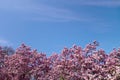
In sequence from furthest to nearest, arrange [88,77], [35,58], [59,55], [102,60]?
[35,58], [59,55], [102,60], [88,77]

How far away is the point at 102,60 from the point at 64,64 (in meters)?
1.82

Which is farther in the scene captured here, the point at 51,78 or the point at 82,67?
the point at 51,78

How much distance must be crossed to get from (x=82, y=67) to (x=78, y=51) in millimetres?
1218

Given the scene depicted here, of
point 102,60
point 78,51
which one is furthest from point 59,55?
point 102,60

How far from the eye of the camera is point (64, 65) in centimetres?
1666

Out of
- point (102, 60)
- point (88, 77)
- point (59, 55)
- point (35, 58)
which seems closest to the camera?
point (88, 77)

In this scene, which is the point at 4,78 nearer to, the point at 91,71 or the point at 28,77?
the point at 28,77

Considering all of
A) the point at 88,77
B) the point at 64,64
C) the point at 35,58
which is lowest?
the point at 88,77

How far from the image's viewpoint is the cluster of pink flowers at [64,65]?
1550 cm

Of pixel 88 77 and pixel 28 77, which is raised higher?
pixel 28 77

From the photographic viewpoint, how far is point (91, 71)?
51.7 feet

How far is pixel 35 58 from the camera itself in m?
Answer: 19.5

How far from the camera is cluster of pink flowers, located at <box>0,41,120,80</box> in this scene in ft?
50.9

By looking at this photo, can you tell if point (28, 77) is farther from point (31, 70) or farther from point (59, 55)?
point (59, 55)
